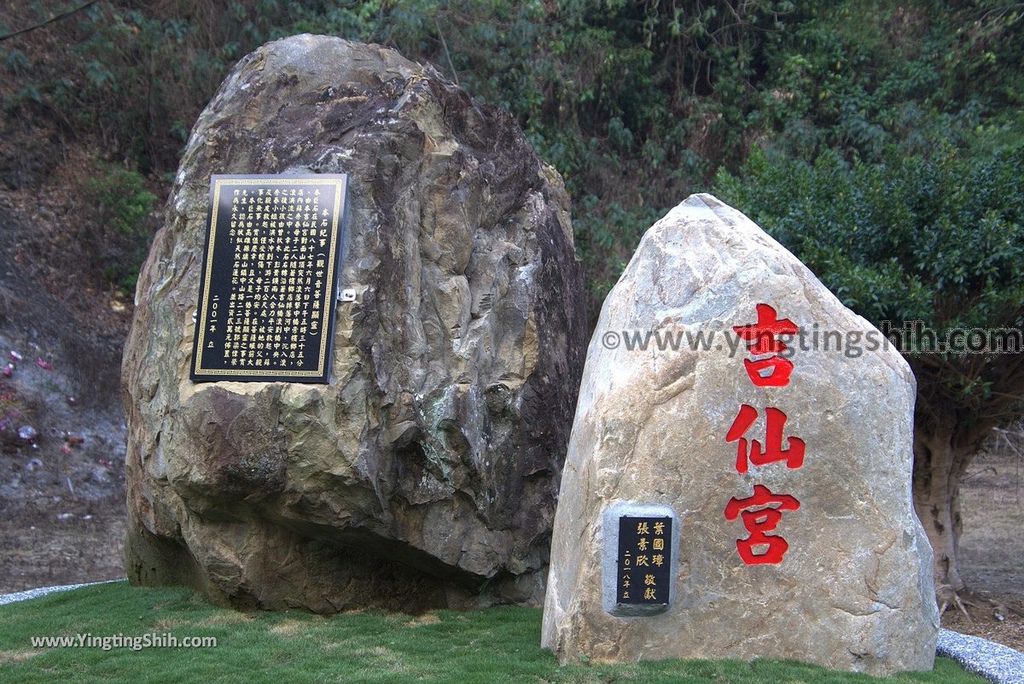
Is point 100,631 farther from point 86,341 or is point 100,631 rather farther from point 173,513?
point 86,341

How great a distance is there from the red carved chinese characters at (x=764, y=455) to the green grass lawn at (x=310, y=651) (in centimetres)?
46

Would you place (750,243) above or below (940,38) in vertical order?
below

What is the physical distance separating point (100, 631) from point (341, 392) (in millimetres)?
1673

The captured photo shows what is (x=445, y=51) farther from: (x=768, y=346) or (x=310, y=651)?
(x=310, y=651)

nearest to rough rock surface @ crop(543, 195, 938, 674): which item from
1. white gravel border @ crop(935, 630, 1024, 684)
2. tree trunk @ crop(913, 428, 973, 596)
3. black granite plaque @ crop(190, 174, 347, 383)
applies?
white gravel border @ crop(935, 630, 1024, 684)

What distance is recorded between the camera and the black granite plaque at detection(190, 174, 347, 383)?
5074 mm

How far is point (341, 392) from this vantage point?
16.5 ft

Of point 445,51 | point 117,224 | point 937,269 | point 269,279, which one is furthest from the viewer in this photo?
point 445,51

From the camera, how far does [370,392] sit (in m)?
5.11

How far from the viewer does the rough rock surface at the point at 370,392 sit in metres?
4.98

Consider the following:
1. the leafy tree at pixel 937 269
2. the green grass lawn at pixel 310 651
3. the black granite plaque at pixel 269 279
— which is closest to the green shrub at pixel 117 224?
the green grass lawn at pixel 310 651

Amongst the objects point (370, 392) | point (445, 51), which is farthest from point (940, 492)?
point (445, 51)

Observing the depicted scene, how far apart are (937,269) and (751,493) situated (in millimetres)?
2620

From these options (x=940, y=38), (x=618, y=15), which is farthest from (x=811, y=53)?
(x=618, y=15)
